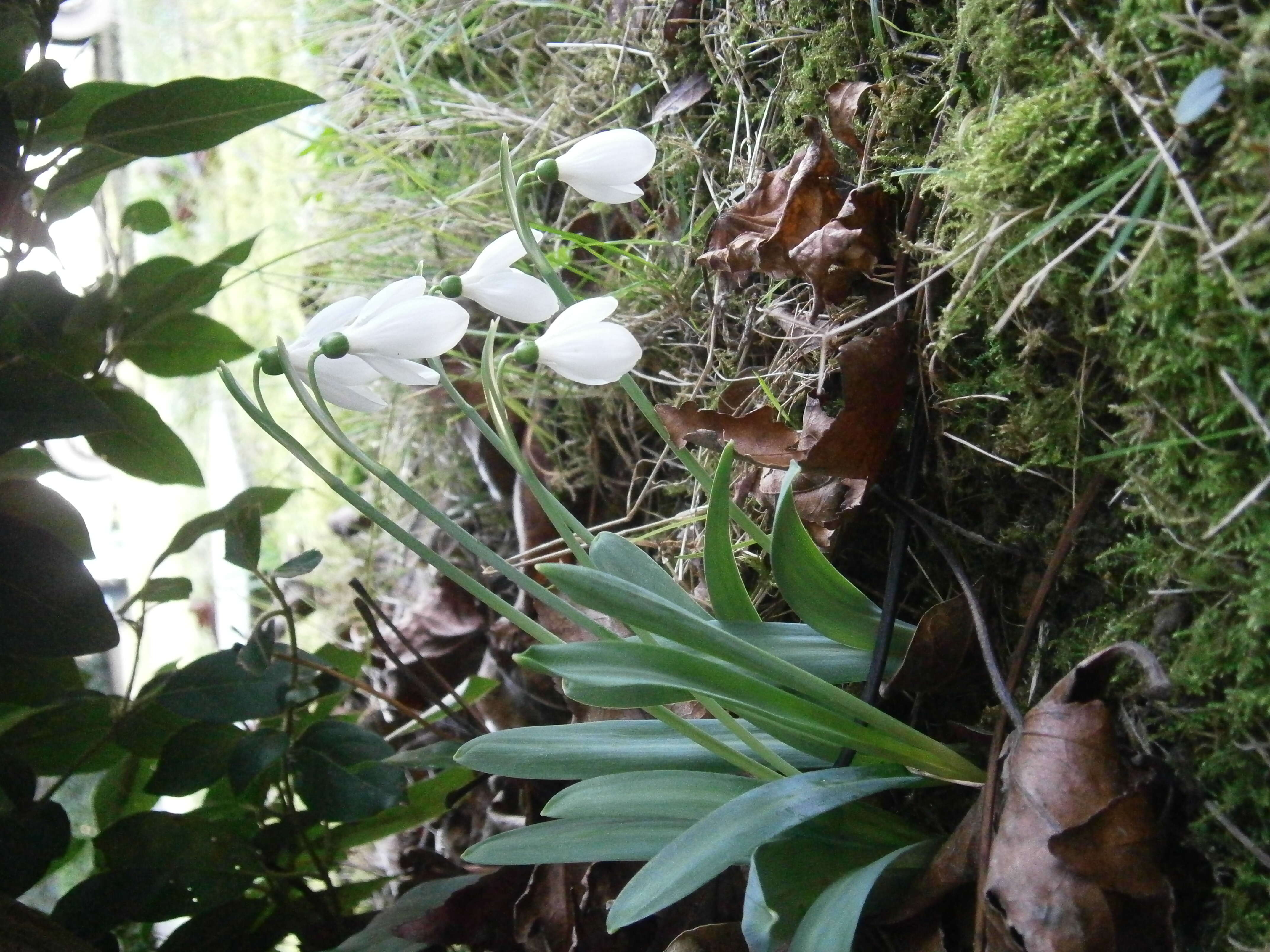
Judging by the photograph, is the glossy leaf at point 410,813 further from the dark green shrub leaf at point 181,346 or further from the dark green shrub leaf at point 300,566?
the dark green shrub leaf at point 181,346

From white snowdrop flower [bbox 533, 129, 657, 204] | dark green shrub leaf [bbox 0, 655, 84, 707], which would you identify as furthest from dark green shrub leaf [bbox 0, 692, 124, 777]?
white snowdrop flower [bbox 533, 129, 657, 204]

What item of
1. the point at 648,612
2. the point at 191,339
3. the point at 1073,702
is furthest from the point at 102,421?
the point at 1073,702

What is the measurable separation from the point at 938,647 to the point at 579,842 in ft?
1.01

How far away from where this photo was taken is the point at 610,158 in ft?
2.32

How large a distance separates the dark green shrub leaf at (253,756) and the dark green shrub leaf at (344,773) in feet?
0.08

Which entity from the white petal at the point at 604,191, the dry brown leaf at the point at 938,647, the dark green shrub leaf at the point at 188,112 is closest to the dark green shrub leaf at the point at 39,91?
the dark green shrub leaf at the point at 188,112

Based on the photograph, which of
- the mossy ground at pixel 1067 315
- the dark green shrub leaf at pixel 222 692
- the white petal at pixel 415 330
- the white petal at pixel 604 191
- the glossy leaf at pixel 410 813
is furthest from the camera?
the glossy leaf at pixel 410 813

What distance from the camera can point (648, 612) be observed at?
0.58 meters

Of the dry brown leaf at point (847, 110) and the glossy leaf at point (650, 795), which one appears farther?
the dry brown leaf at point (847, 110)

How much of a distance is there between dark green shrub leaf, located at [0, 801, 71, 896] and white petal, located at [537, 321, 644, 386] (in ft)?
2.04

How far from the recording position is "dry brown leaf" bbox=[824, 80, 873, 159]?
0.78 meters

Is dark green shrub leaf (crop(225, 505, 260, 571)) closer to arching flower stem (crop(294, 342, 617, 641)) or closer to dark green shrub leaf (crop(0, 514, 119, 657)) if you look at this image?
dark green shrub leaf (crop(0, 514, 119, 657))

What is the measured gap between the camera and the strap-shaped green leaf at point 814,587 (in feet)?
2.14

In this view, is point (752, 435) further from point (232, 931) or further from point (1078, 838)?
Result: point (232, 931)
